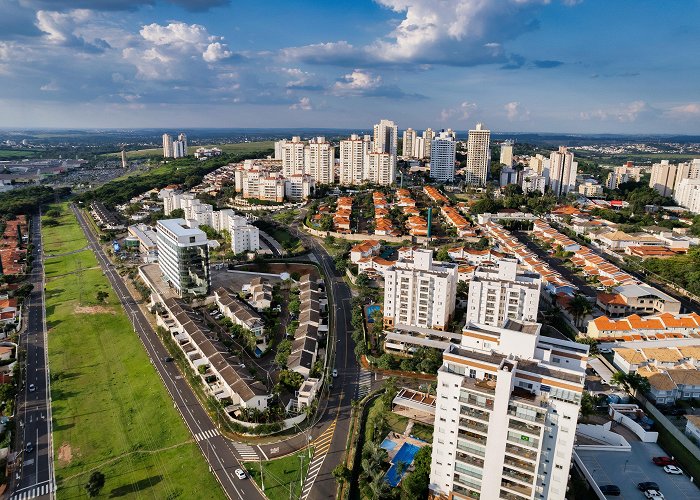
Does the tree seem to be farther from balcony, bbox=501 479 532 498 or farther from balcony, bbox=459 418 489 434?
balcony, bbox=501 479 532 498

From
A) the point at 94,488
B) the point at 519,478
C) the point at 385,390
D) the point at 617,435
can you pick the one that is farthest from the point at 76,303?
the point at 617,435

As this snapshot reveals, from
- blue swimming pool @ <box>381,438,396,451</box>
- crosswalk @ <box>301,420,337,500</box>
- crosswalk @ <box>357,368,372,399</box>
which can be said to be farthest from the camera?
crosswalk @ <box>357,368,372,399</box>

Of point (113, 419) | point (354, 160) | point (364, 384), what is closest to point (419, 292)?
point (364, 384)

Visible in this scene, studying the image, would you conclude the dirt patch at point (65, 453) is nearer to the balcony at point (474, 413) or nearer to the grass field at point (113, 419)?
the grass field at point (113, 419)

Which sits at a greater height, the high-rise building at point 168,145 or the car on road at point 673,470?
the high-rise building at point 168,145

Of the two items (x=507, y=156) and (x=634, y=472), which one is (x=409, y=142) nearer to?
(x=507, y=156)

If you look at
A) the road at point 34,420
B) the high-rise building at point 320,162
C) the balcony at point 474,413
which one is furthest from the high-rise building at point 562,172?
the road at point 34,420

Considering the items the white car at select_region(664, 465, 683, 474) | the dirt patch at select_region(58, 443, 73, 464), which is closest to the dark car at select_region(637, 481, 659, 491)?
the white car at select_region(664, 465, 683, 474)
